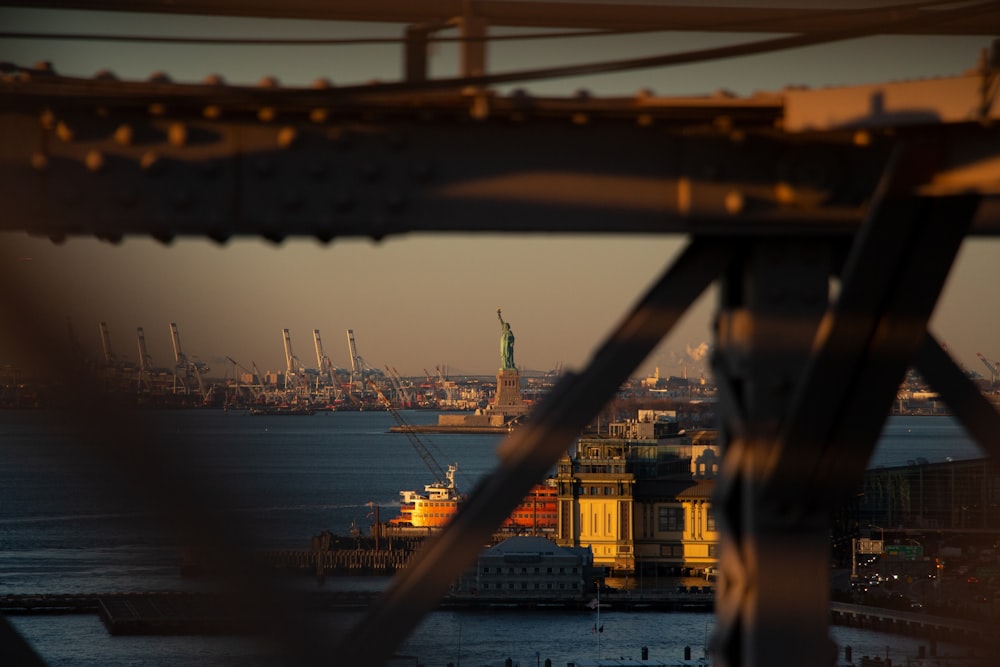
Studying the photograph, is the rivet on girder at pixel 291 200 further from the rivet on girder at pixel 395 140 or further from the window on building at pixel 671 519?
the window on building at pixel 671 519

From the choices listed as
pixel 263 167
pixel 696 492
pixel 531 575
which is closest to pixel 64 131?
pixel 263 167

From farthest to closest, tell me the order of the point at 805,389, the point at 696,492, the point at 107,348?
the point at 696,492
the point at 805,389
the point at 107,348

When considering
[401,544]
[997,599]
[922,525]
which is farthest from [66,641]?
[922,525]

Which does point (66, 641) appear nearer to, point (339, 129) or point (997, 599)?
point (997, 599)

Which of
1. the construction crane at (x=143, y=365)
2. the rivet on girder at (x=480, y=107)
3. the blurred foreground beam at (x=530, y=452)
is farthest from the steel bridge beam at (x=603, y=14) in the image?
the construction crane at (x=143, y=365)

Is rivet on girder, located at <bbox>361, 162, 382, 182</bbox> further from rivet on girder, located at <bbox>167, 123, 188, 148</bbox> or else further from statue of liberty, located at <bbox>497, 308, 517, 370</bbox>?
statue of liberty, located at <bbox>497, 308, 517, 370</bbox>

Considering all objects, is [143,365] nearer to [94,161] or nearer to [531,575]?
[94,161]

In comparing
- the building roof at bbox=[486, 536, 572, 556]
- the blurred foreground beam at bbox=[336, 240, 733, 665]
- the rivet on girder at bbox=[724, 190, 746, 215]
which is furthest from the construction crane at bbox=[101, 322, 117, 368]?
the building roof at bbox=[486, 536, 572, 556]
